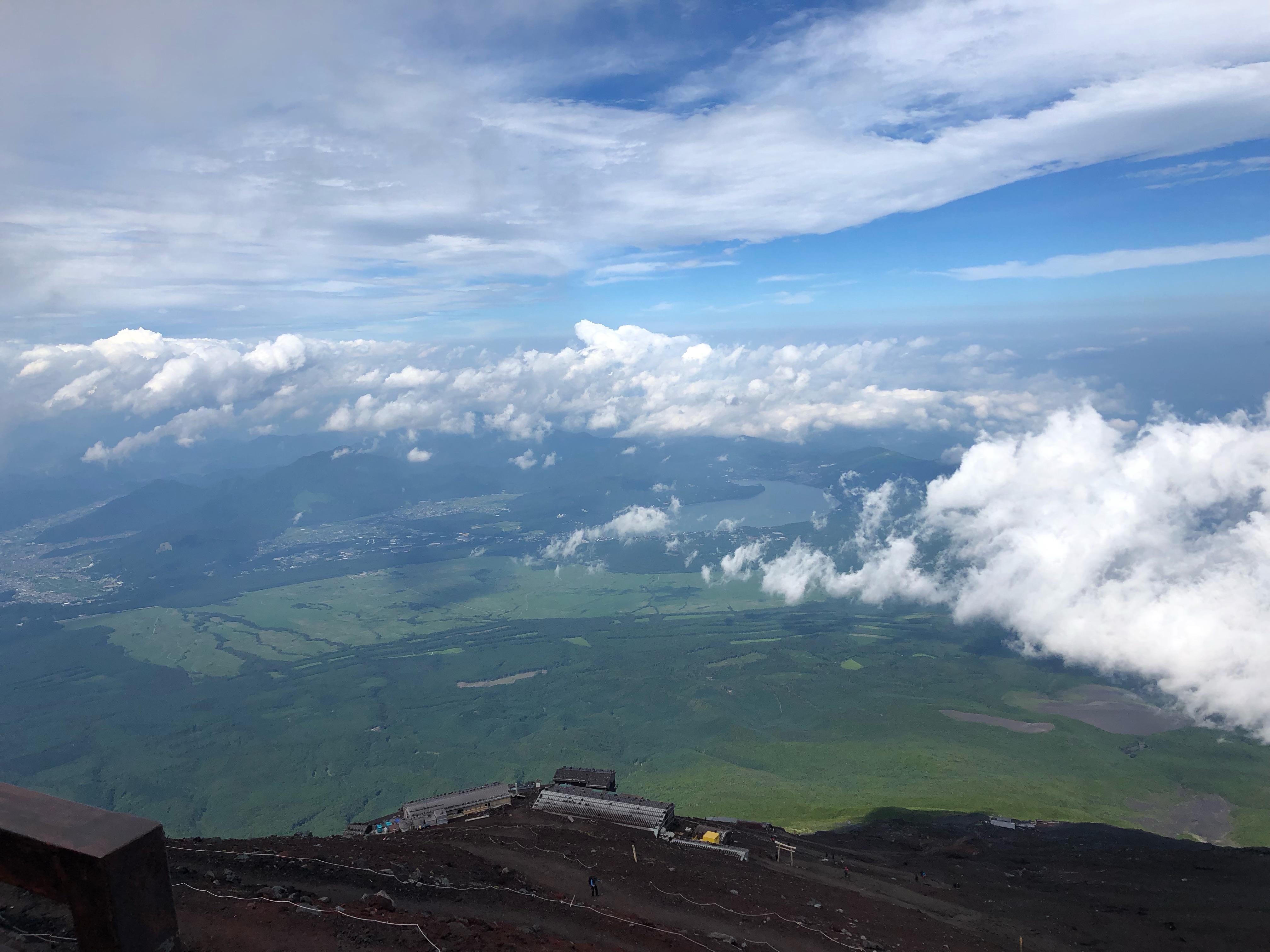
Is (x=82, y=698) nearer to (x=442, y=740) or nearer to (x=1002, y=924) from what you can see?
(x=442, y=740)

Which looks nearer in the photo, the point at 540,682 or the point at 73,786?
the point at 73,786

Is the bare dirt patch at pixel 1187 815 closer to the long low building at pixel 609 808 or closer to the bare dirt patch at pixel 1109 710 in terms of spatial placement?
→ the bare dirt patch at pixel 1109 710

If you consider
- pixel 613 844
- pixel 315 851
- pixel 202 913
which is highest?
pixel 202 913

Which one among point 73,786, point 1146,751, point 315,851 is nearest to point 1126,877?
point 315,851

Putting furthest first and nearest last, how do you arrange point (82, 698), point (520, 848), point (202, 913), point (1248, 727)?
1. point (82, 698)
2. point (1248, 727)
3. point (520, 848)
4. point (202, 913)

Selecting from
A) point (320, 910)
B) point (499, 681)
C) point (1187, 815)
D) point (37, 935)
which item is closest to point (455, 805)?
point (320, 910)

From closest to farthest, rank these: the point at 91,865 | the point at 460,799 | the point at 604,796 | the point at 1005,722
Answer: the point at 91,865, the point at 604,796, the point at 460,799, the point at 1005,722

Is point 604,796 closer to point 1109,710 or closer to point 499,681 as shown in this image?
point 499,681
